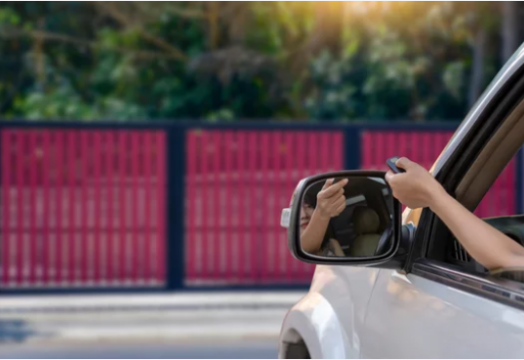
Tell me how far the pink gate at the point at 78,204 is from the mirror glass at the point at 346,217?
23.2 feet

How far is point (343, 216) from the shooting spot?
2225mm

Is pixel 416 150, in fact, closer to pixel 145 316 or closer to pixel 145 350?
pixel 145 316

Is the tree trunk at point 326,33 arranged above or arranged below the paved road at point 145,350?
above

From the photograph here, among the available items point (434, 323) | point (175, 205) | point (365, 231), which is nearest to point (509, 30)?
point (175, 205)

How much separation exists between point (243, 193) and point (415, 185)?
7501 mm

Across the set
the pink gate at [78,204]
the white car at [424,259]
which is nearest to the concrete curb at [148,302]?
the pink gate at [78,204]

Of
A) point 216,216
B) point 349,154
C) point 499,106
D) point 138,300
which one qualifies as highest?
point 499,106

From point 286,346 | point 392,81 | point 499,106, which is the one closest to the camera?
point 499,106

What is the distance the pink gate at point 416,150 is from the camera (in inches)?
374

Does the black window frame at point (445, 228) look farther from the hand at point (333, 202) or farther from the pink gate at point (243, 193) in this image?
the pink gate at point (243, 193)

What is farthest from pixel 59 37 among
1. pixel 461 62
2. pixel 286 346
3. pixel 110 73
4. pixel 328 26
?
pixel 286 346

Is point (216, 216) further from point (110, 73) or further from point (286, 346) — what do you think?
point (110, 73)

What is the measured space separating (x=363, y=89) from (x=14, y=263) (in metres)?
20.2

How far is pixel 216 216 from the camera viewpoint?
9.40m
